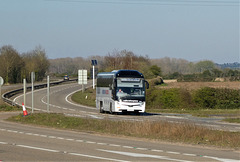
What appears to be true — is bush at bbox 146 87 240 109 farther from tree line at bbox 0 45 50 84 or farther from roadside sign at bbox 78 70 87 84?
tree line at bbox 0 45 50 84

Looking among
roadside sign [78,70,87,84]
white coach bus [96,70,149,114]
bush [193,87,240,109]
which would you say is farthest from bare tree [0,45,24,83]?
white coach bus [96,70,149,114]

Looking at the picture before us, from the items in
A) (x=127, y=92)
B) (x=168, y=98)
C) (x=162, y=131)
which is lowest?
(x=168, y=98)

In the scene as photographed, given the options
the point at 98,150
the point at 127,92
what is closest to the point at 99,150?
the point at 98,150

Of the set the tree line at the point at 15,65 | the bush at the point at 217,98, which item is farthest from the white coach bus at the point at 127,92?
the tree line at the point at 15,65

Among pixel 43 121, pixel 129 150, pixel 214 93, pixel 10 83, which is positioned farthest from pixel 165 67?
pixel 129 150

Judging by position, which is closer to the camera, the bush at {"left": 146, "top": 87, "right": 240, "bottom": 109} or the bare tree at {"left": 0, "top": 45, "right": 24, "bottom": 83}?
the bush at {"left": 146, "top": 87, "right": 240, "bottom": 109}

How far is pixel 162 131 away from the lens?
2038cm

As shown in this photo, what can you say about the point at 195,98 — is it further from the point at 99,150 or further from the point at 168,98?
the point at 99,150

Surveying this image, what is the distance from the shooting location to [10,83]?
3880 inches

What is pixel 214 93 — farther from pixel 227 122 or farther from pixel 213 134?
pixel 213 134

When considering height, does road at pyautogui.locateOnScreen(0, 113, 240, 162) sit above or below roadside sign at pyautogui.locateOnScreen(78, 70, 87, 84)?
below

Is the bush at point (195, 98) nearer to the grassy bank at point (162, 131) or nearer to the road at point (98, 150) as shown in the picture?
the grassy bank at point (162, 131)

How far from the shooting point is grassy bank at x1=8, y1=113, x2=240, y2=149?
1803 cm

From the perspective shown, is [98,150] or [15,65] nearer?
[98,150]
